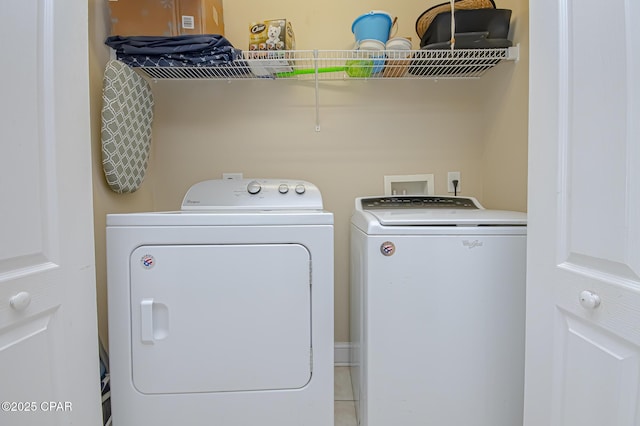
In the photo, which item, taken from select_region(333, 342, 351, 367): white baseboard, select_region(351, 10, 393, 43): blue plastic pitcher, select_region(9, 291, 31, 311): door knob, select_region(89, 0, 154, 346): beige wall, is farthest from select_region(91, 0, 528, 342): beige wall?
select_region(9, 291, 31, 311): door knob

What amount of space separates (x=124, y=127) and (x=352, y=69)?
3.84 feet

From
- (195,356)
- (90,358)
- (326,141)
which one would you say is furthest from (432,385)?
(326,141)

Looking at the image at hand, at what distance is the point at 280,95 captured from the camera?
5.72ft

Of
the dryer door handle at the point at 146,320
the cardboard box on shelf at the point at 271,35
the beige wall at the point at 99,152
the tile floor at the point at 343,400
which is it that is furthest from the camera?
the cardboard box on shelf at the point at 271,35

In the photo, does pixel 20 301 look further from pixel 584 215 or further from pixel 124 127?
pixel 584 215

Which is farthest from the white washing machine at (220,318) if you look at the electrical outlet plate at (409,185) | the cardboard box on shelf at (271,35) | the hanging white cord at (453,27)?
the hanging white cord at (453,27)

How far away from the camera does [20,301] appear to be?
672 mm

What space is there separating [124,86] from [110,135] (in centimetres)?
26

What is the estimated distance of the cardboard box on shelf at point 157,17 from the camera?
1.37m

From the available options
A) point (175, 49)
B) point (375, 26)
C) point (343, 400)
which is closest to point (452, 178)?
point (375, 26)

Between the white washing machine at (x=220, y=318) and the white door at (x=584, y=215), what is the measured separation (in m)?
0.65

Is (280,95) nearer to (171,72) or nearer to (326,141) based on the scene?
(326,141)

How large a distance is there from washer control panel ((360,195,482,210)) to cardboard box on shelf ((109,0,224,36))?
121 centimetres

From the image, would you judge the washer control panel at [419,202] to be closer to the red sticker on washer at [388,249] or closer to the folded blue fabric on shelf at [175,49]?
the red sticker on washer at [388,249]
